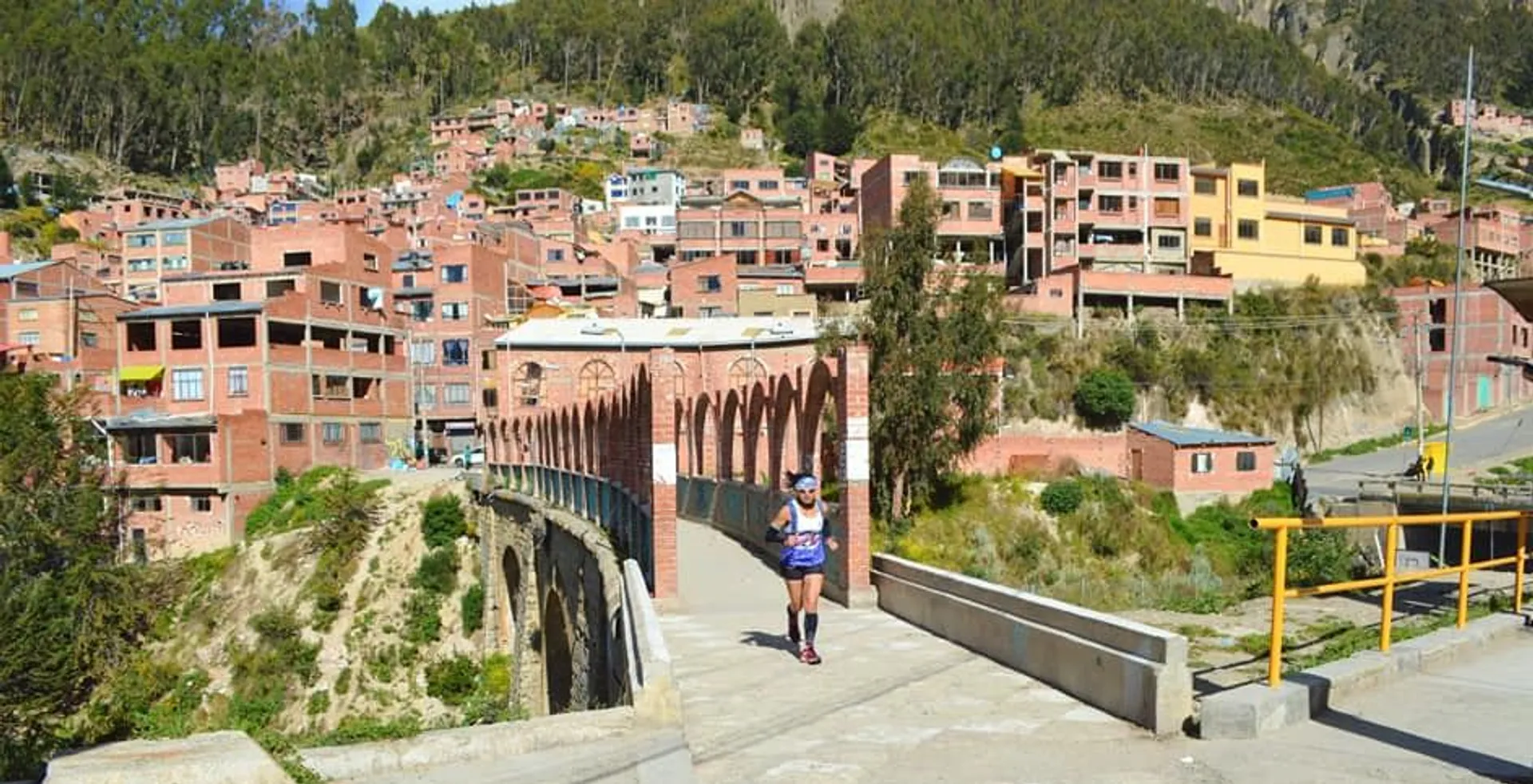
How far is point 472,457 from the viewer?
5075cm

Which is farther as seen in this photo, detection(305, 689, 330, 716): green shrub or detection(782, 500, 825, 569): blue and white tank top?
detection(305, 689, 330, 716): green shrub

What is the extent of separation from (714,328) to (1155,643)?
40.0 meters

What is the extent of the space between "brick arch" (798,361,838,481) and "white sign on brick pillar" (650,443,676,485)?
69.9 inches

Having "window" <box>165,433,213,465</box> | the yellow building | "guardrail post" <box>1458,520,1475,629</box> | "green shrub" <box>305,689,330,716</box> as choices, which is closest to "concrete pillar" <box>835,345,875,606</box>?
"guardrail post" <box>1458,520,1475,629</box>

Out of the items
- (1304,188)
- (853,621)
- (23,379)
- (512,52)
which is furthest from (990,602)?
(512,52)

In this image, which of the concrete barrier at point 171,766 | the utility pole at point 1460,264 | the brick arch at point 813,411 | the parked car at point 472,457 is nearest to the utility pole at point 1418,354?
the utility pole at point 1460,264

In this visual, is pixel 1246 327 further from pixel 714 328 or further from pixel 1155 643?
pixel 1155 643

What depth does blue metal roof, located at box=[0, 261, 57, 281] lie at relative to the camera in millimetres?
48188

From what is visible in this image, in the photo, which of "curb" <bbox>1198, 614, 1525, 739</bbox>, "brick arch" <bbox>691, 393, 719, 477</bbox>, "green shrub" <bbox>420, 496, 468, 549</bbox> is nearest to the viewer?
"curb" <bbox>1198, 614, 1525, 739</bbox>

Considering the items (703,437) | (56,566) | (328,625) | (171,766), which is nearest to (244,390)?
(56,566)

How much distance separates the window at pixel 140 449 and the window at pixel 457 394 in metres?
13.6

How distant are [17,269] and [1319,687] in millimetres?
55678

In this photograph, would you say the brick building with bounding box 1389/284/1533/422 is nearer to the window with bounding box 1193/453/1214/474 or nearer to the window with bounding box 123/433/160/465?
the window with bounding box 1193/453/1214/474

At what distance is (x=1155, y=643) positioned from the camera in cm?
627
